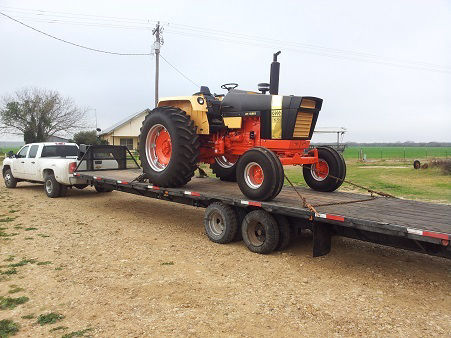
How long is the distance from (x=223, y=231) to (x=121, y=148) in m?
6.04

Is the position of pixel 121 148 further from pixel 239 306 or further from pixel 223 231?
pixel 239 306

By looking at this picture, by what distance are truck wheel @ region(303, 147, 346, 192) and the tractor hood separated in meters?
0.57

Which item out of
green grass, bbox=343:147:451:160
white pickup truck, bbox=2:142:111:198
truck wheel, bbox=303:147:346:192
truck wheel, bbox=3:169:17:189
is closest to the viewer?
truck wheel, bbox=303:147:346:192

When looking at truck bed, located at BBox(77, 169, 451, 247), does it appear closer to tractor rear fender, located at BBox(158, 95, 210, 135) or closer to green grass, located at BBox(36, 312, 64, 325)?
tractor rear fender, located at BBox(158, 95, 210, 135)

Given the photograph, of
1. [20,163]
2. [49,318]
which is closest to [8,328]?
[49,318]

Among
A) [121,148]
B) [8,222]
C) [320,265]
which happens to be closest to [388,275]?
[320,265]

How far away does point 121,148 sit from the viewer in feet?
37.6

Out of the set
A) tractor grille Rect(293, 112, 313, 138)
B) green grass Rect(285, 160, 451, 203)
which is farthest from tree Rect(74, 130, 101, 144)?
tractor grille Rect(293, 112, 313, 138)

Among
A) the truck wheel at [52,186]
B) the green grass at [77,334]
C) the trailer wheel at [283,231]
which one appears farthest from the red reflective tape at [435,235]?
the truck wheel at [52,186]

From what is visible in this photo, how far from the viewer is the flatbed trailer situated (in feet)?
14.5

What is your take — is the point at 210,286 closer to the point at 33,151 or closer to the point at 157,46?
the point at 33,151

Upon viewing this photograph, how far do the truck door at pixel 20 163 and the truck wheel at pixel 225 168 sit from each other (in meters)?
7.13

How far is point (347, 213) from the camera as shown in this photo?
518 cm

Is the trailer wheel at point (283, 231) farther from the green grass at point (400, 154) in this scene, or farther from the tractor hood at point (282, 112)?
the green grass at point (400, 154)
